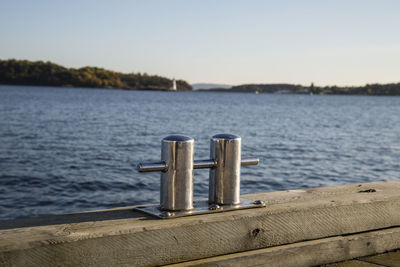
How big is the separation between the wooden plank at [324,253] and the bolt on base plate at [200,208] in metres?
0.26

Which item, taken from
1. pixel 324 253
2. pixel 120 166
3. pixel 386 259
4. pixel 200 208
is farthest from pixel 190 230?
pixel 120 166

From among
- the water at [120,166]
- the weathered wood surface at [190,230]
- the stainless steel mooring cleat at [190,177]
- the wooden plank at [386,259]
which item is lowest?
the water at [120,166]

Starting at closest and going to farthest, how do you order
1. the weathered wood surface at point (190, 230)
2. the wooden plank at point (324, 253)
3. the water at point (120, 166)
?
1. the weathered wood surface at point (190, 230)
2. the wooden plank at point (324, 253)
3. the water at point (120, 166)

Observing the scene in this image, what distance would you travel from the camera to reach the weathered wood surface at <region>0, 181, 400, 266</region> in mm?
1944

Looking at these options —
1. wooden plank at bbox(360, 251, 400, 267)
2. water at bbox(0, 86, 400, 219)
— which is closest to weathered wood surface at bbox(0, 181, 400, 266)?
wooden plank at bbox(360, 251, 400, 267)

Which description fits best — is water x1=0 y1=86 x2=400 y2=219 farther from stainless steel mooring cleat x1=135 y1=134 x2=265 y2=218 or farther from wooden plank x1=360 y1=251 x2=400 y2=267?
wooden plank x1=360 y1=251 x2=400 y2=267

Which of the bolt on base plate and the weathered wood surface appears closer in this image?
the weathered wood surface

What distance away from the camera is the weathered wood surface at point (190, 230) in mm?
1944

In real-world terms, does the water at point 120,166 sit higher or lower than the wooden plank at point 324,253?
lower

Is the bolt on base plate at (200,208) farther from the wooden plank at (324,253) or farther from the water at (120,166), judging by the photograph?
the water at (120,166)

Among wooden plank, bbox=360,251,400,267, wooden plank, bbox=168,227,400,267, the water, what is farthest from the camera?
the water

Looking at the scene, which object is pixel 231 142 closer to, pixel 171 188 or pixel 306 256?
pixel 171 188

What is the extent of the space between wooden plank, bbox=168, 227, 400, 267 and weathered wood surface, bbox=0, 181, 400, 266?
4cm

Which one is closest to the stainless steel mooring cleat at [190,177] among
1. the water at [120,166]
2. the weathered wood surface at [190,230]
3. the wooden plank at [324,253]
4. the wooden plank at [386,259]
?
the weathered wood surface at [190,230]
